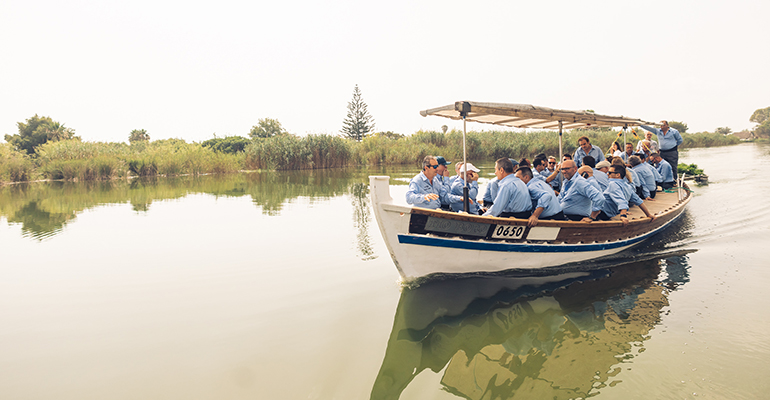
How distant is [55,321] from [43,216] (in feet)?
26.6

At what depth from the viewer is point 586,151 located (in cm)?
867

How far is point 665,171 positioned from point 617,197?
5875 millimetres

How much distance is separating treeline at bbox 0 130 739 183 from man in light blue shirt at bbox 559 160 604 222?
37.5 feet

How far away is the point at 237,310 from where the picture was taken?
445 centimetres

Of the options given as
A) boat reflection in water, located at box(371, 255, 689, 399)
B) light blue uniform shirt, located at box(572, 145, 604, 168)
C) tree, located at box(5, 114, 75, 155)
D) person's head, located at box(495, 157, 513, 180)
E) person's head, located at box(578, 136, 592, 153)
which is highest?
tree, located at box(5, 114, 75, 155)

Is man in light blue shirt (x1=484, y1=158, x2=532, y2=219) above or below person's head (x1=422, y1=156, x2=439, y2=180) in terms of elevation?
below

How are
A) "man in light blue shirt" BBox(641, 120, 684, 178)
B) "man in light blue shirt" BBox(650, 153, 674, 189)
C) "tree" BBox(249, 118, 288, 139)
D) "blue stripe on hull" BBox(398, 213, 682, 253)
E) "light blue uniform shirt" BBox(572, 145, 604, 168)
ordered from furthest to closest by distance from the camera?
1. "tree" BBox(249, 118, 288, 139)
2. "man in light blue shirt" BBox(641, 120, 684, 178)
3. "man in light blue shirt" BBox(650, 153, 674, 189)
4. "light blue uniform shirt" BBox(572, 145, 604, 168)
5. "blue stripe on hull" BBox(398, 213, 682, 253)

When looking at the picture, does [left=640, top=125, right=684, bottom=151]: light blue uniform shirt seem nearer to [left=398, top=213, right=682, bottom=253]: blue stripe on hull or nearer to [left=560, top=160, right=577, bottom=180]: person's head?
[left=560, top=160, right=577, bottom=180]: person's head

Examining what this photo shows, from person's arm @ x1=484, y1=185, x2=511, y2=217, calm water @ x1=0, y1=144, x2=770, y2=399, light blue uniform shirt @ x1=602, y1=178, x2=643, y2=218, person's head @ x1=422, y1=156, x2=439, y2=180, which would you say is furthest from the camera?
light blue uniform shirt @ x1=602, y1=178, x2=643, y2=218

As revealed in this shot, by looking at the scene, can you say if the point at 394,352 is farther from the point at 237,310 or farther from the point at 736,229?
the point at 736,229

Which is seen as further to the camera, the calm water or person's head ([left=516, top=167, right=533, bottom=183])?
person's head ([left=516, top=167, right=533, bottom=183])

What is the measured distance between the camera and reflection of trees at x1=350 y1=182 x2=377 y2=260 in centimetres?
669

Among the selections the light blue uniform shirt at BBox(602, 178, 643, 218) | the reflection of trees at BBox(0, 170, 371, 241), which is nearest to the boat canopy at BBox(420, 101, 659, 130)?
the light blue uniform shirt at BBox(602, 178, 643, 218)

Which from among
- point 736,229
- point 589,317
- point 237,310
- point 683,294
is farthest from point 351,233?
point 736,229
